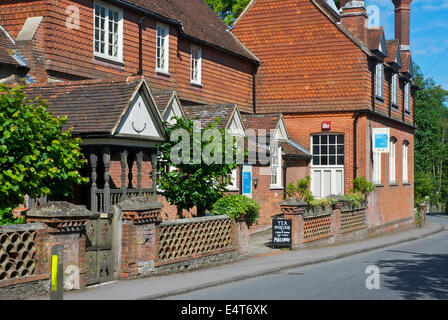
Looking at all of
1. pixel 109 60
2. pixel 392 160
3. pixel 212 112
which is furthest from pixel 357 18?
pixel 109 60

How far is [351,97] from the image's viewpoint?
29.0 metres

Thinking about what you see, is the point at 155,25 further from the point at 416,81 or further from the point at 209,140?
the point at 416,81

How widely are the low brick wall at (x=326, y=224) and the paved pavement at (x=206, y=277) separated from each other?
890 mm

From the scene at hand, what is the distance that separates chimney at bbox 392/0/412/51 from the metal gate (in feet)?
99.0

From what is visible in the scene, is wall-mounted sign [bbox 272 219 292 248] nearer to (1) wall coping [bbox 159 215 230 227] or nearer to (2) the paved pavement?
(2) the paved pavement

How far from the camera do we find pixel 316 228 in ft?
72.2

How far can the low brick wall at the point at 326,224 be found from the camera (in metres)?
20.0

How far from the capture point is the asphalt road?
1095cm

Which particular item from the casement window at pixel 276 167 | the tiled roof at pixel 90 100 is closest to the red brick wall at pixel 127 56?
the tiled roof at pixel 90 100

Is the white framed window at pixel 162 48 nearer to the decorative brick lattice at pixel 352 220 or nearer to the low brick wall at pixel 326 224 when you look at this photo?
the low brick wall at pixel 326 224

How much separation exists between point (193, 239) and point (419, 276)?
5.41m

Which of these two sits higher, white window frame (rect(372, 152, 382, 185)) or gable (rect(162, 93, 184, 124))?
gable (rect(162, 93, 184, 124))

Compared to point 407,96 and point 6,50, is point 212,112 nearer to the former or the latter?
point 6,50

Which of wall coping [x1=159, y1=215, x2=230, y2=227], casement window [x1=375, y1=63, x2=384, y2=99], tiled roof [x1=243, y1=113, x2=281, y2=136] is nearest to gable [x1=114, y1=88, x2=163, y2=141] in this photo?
wall coping [x1=159, y1=215, x2=230, y2=227]
